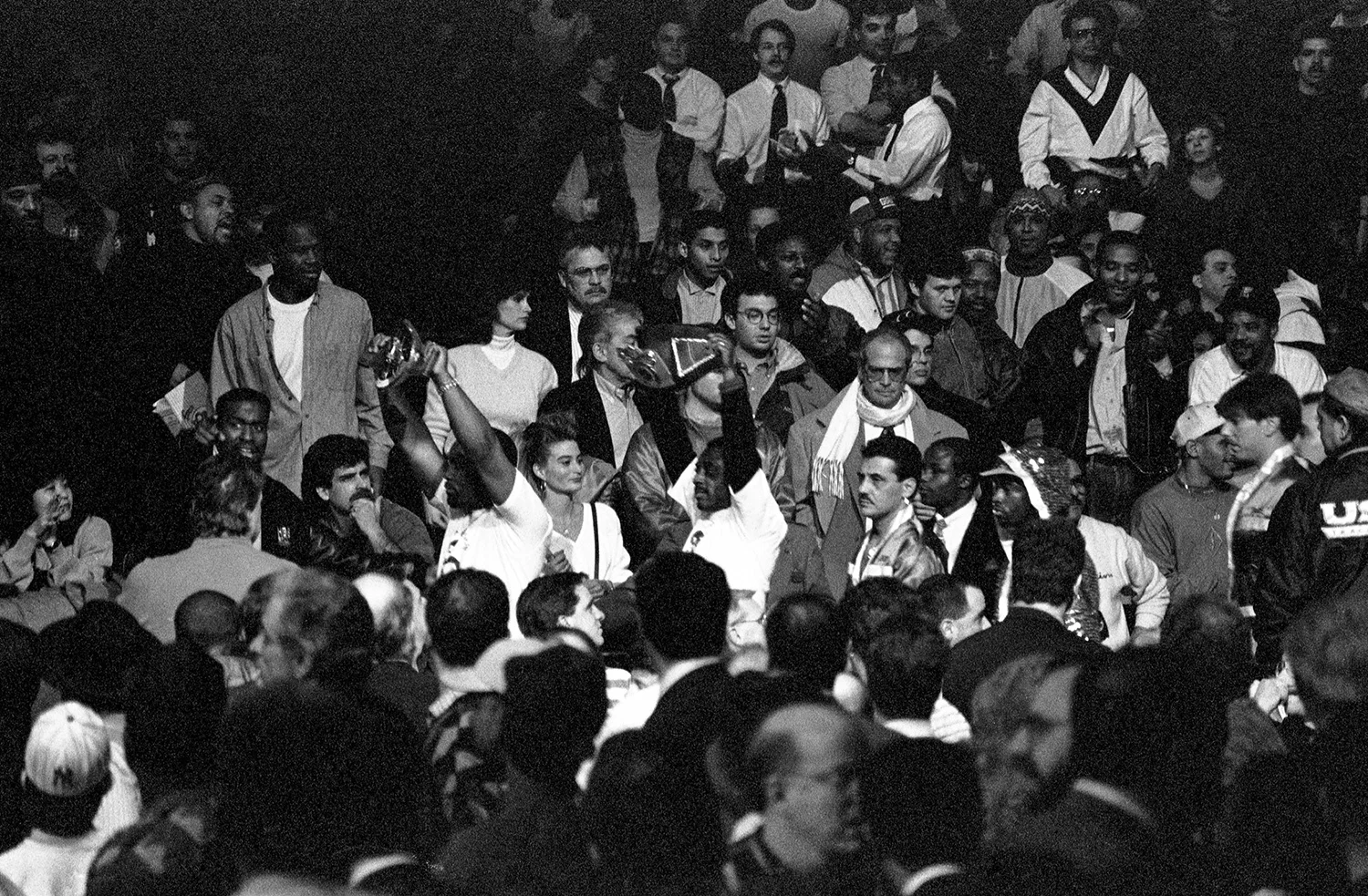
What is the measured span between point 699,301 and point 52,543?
3049 millimetres

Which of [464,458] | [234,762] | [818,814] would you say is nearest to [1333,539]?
[464,458]

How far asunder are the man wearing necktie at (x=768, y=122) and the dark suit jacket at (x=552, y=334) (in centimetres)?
169

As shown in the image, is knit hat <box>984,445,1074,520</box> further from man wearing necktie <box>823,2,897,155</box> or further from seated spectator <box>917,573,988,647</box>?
man wearing necktie <box>823,2,897,155</box>

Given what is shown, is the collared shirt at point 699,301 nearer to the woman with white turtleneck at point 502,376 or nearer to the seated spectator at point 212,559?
the woman with white turtleneck at point 502,376

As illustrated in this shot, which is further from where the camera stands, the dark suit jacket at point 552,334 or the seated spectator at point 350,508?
the dark suit jacket at point 552,334

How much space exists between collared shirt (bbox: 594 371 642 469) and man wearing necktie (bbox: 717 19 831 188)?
7.55 ft

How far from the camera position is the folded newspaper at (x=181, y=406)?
307 inches

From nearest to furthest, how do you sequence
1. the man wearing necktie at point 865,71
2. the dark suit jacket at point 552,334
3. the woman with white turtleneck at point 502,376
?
the woman with white turtleneck at point 502,376 → the dark suit jacket at point 552,334 → the man wearing necktie at point 865,71

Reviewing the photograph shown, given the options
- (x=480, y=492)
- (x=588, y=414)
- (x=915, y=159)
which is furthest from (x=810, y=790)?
(x=915, y=159)

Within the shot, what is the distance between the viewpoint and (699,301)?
28.7 ft

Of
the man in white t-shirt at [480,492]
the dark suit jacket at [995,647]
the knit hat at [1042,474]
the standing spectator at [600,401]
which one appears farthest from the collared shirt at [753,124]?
the dark suit jacket at [995,647]

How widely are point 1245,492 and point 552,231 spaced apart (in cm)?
362

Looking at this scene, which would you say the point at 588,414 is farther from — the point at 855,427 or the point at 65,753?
the point at 65,753

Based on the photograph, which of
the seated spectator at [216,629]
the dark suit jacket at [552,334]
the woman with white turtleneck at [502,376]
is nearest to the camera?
the seated spectator at [216,629]
